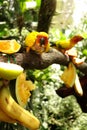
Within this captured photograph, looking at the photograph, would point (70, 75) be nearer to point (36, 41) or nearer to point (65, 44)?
point (65, 44)

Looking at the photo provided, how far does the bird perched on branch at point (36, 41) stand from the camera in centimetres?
96

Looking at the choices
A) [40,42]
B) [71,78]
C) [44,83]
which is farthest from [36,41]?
[44,83]

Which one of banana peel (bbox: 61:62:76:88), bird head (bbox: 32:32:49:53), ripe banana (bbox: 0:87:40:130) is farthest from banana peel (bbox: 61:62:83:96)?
ripe banana (bbox: 0:87:40:130)

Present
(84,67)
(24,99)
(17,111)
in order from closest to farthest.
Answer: (17,111) < (24,99) < (84,67)

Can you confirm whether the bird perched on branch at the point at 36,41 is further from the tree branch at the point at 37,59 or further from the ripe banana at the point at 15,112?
the ripe banana at the point at 15,112

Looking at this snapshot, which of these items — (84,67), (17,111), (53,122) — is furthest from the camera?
(53,122)

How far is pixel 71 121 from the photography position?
320cm

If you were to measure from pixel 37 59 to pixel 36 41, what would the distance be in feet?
0.19

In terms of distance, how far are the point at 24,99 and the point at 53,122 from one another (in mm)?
2251

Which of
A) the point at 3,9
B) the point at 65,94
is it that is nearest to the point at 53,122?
the point at 3,9

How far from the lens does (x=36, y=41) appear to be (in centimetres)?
97

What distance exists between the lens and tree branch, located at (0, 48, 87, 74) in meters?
0.93

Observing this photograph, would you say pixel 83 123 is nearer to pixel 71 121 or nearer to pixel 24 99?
pixel 71 121

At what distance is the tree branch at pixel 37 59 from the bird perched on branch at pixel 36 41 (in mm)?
18
